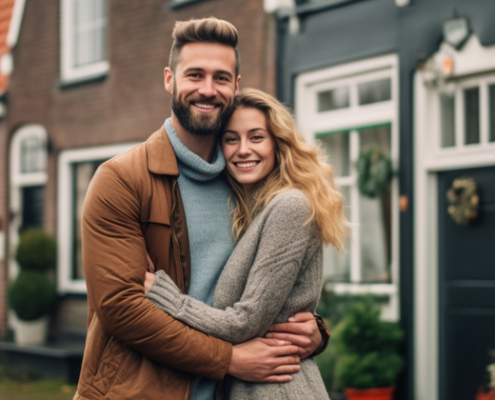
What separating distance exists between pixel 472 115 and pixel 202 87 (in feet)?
15.6

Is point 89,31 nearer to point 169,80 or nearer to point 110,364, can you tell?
point 169,80

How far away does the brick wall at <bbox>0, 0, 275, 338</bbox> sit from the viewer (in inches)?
370

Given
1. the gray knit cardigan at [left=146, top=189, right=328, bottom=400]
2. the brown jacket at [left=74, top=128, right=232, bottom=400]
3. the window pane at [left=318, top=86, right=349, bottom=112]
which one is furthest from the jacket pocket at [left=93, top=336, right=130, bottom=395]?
the window pane at [left=318, top=86, right=349, bottom=112]

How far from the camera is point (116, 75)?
37.6ft

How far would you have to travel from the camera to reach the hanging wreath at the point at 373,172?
303 inches

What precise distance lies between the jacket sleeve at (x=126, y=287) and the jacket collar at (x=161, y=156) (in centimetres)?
14

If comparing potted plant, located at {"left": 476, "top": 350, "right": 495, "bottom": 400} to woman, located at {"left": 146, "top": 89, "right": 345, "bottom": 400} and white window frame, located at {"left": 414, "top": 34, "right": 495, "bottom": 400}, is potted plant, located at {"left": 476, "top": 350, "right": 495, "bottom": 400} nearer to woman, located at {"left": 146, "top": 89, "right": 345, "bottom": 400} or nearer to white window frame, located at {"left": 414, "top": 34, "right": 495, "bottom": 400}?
white window frame, located at {"left": 414, "top": 34, "right": 495, "bottom": 400}

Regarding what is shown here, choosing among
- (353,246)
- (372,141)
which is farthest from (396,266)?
(372,141)

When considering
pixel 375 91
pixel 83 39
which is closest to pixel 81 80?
pixel 83 39

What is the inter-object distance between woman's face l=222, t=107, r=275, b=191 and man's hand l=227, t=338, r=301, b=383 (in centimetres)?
62

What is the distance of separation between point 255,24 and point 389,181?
104 inches

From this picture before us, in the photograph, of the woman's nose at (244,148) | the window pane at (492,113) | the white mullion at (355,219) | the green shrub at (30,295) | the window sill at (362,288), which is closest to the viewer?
the woman's nose at (244,148)

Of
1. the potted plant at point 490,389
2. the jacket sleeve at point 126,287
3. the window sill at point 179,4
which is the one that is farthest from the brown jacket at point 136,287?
the window sill at point 179,4

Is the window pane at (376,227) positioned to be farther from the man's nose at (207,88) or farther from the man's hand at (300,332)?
the man's nose at (207,88)
